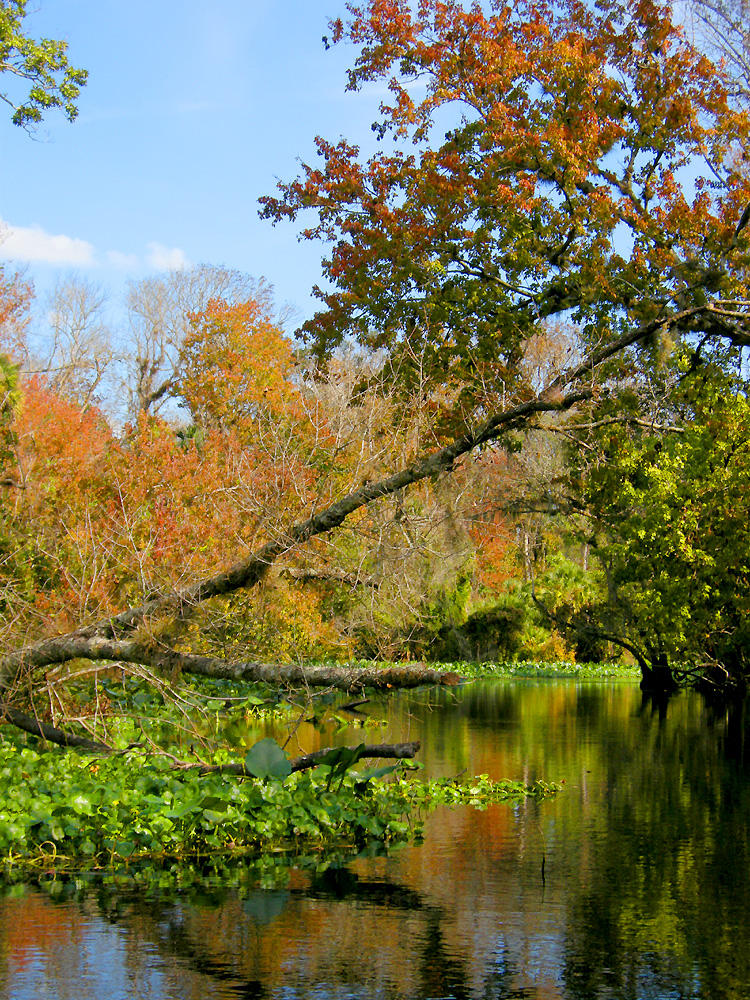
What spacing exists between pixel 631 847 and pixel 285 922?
4.09 meters

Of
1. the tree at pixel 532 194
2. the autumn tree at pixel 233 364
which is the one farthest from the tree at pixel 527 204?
the autumn tree at pixel 233 364

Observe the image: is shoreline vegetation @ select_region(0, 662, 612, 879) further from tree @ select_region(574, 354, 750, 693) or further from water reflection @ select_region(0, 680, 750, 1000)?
tree @ select_region(574, 354, 750, 693)

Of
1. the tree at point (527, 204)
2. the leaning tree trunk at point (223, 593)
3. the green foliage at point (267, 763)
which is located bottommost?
the green foliage at point (267, 763)

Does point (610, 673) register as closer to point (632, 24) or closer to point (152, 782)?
point (632, 24)

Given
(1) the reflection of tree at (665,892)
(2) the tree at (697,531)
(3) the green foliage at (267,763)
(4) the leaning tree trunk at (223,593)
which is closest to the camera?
(1) the reflection of tree at (665,892)

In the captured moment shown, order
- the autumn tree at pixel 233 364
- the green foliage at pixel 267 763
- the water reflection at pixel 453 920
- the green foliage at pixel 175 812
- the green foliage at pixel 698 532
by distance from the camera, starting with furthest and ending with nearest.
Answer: the autumn tree at pixel 233 364
the green foliage at pixel 698 532
the green foliage at pixel 267 763
the green foliage at pixel 175 812
the water reflection at pixel 453 920

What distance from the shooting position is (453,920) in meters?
7.82

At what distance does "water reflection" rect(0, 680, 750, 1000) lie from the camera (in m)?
6.41

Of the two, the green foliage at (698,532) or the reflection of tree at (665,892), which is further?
the green foliage at (698,532)

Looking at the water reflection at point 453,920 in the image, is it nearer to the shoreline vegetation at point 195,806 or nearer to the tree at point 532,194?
the shoreline vegetation at point 195,806

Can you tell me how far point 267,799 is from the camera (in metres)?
10.2

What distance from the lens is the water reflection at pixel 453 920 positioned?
21.0ft

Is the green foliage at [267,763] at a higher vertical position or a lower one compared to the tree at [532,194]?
lower

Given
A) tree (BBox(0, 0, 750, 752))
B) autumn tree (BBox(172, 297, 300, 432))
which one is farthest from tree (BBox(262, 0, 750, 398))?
autumn tree (BBox(172, 297, 300, 432))
